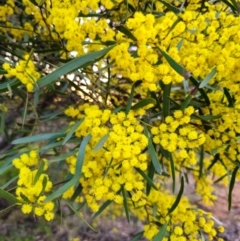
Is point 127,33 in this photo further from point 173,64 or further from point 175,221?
point 175,221

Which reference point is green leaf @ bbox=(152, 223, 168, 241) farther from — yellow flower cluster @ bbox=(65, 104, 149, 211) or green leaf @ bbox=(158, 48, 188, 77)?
green leaf @ bbox=(158, 48, 188, 77)

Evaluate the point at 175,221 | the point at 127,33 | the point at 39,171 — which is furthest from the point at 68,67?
the point at 175,221

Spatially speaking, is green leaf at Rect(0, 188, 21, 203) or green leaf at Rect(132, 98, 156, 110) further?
green leaf at Rect(132, 98, 156, 110)

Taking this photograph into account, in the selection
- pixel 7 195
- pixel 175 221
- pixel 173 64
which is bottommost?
pixel 7 195

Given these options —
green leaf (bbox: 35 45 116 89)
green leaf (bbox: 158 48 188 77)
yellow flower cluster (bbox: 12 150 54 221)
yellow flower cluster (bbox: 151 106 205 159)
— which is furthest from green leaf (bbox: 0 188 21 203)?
green leaf (bbox: 158 48 188 77)

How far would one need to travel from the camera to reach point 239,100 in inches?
55.9

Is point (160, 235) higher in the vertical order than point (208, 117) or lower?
lower

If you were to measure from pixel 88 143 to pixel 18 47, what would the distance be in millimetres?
669

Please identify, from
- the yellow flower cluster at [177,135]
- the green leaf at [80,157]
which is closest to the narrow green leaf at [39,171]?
the green leaf at [80,157]

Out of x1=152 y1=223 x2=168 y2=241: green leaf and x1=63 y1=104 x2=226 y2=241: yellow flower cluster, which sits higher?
x1=63 y1=104 x2=226 y2=241: yellow flower cluster

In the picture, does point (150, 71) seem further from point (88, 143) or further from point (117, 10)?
point (117, 10)

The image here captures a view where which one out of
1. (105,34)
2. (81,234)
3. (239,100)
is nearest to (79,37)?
(105,34)

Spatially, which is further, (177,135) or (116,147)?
(177,135)

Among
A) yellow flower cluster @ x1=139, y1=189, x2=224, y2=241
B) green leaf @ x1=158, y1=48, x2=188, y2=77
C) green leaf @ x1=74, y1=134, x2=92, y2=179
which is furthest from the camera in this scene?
yellow flower cluster @ x1=139, y1=189, x2=224, y2=241
